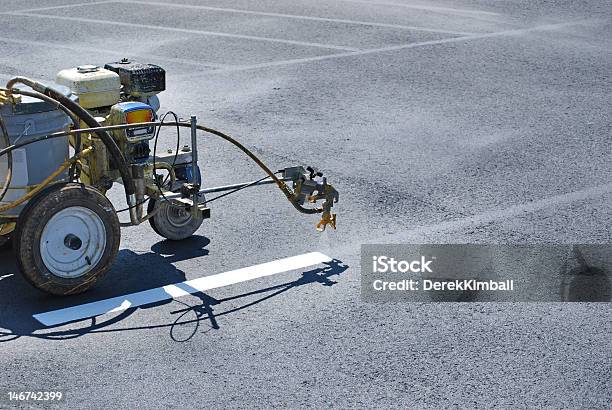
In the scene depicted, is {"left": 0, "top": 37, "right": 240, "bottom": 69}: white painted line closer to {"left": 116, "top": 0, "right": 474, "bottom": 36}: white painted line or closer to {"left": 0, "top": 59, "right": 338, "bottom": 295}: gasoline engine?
{"left": 116, "top": 0, "right": 474, "bottom": 36}: white painted line

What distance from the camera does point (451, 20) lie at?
59.6ft

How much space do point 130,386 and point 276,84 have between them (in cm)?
797

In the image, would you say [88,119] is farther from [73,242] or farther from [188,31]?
[188,31]

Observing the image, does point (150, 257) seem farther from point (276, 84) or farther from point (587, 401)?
point (276, 84)

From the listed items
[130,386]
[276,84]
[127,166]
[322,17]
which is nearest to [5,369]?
[130,386]

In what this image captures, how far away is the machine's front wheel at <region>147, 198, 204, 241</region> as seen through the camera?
8.55m

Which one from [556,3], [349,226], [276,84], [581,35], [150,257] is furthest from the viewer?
[556,3]

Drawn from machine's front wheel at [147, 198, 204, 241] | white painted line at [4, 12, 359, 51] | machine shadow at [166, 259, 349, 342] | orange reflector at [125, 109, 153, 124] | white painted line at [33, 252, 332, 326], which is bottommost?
machine shadow at [166, 259, 349, 342]

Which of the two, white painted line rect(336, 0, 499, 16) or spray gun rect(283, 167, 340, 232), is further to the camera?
white painted line rect(336, 0, 499, 16)

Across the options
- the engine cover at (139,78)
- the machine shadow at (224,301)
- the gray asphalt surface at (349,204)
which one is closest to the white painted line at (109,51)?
the gray asphalt surface at (349,204)

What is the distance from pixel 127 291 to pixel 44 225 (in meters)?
0.84

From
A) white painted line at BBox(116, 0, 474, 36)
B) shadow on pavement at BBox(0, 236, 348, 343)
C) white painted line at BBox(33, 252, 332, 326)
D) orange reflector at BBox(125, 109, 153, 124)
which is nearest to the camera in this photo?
shadow on pavement at BBox(0, 236, 348, 343)

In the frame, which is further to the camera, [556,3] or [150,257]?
[556,3]

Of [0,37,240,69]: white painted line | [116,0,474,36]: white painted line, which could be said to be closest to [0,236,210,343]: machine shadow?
[0,37,240,69]: white painted line
